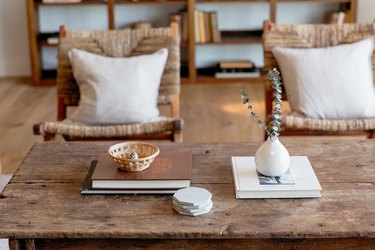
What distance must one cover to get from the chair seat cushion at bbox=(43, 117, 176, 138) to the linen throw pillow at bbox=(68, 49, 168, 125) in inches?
4.4

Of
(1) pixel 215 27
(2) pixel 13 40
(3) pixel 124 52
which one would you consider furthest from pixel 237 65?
(3) pixel 124 52

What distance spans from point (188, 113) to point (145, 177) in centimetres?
260

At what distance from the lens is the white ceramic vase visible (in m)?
2.00

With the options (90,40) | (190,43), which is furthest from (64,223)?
(190,43)

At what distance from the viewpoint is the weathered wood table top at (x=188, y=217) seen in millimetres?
1730

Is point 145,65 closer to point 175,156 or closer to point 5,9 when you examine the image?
point 175,156

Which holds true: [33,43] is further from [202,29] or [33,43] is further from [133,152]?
[133,152]

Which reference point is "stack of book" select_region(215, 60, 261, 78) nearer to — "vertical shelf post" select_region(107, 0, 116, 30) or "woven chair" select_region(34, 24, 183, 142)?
"vertical shelf post" select_region(107, 0, 116, 30)

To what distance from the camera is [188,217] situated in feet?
5.93

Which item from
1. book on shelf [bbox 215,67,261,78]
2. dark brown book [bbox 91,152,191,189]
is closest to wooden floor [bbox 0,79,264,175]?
book on shelf [bbox 215,67,261,78]

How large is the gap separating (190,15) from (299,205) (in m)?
3.46

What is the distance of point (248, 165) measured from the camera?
2123mm

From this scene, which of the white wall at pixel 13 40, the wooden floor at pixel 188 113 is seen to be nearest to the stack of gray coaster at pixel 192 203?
the wooden floor at pixel 188 113

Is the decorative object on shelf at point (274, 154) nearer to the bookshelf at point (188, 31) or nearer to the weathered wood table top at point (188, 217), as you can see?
the weathered wood table top at point (188, 217)
